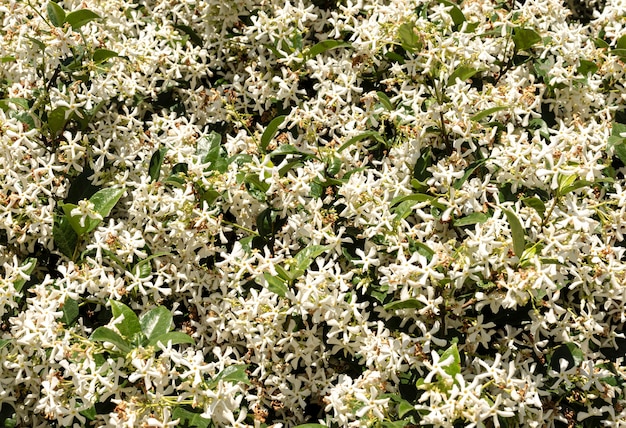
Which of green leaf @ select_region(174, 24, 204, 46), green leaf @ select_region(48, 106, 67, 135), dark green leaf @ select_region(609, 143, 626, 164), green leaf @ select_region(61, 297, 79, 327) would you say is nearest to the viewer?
green leaf @ select_region(61, 297, 79, 327)

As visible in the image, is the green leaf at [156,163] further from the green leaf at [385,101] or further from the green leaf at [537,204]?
the green leaf at [537,204]

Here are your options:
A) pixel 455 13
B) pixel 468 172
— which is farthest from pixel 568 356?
pixel 455 13

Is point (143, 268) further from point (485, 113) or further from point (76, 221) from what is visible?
point (485, 113)

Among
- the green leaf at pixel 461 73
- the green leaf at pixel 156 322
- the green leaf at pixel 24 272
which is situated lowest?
the green leaf at pixel 156 322

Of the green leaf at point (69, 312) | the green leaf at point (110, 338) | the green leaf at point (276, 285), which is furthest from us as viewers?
the green leaf at point (69, 312)

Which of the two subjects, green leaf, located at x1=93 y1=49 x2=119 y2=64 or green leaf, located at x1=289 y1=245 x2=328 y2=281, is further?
green leaf, located at x1=93 y1=49 x2=119 y2=64

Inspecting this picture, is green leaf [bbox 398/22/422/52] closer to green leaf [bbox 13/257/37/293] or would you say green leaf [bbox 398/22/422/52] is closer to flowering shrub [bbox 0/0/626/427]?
flowering shrub [bbox 0/0/626/427]

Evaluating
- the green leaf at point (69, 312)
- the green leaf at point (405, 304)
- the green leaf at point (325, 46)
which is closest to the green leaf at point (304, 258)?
the green leaf at point (405, 304)

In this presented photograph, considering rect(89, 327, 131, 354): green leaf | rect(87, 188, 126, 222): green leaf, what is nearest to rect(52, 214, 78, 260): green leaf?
rect(87, 188, 126, 222): green leaf
